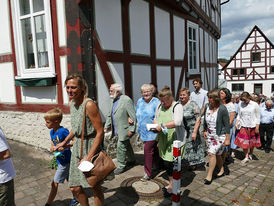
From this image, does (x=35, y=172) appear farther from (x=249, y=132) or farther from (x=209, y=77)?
(x=209, y=77)

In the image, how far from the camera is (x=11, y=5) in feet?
18.0

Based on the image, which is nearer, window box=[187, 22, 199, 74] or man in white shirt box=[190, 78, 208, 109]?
man in white shirt box=[190, 78, 208, 109]

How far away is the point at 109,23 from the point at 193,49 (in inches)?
246

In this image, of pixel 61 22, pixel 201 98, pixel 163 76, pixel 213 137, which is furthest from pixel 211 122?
pixel 163 76

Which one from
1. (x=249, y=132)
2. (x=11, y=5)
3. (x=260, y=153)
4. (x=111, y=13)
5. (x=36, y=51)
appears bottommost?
(x=260, y=153)

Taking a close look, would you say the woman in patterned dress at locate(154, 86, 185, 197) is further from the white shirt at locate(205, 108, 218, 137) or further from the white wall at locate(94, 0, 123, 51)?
the white wall at locate(94, 0, 123, 51)

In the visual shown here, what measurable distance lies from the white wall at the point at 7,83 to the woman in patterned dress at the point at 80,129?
415 cm

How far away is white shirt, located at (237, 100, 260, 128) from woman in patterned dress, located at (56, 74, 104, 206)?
4178 millimetres

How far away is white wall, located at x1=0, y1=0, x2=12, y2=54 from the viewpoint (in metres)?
5.66

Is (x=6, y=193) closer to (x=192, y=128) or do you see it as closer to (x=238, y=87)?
(x=192, y=128)

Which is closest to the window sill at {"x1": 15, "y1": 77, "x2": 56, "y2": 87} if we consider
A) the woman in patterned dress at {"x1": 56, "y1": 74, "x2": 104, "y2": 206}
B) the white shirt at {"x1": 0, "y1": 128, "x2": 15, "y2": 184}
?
the woman in patterned dress at {"x1": 56, "y1": 74, "x2": 104, "y2": 206}

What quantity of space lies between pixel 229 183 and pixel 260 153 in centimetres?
273

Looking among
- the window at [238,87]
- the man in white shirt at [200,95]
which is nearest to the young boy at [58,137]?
the man in white shirt at [200,95]

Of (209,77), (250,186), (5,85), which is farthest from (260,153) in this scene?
(209,77)
